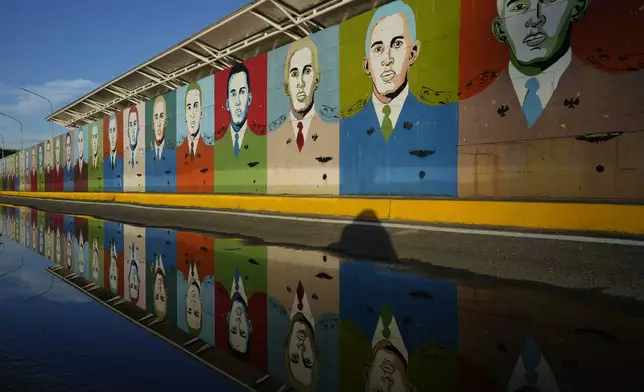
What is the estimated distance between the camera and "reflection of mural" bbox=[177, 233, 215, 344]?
4109 mm

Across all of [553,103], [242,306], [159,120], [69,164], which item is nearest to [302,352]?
[242,306]

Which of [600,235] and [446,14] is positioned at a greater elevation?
[446,14]

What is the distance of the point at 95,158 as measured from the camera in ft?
91.9

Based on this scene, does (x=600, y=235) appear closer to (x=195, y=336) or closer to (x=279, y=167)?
(x=195, y=336)

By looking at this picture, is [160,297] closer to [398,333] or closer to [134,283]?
[134,283]

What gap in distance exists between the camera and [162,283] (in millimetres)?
5848

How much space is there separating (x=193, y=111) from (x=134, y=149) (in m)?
6.94

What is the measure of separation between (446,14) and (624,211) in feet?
17.8

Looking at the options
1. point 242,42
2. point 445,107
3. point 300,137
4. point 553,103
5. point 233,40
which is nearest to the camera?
point 553,103

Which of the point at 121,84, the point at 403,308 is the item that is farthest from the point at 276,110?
the point at 121,84

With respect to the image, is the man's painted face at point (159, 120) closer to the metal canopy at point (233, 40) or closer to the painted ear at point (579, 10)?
the metal canopy at point (233, 40)

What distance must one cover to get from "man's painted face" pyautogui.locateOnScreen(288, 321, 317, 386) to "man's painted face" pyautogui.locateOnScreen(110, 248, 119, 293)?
9.87ft

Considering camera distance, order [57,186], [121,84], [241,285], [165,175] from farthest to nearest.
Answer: [57,186] < [121,84] < [165,175] < [241,285]

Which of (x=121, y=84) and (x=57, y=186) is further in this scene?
(x=57, y=186)
